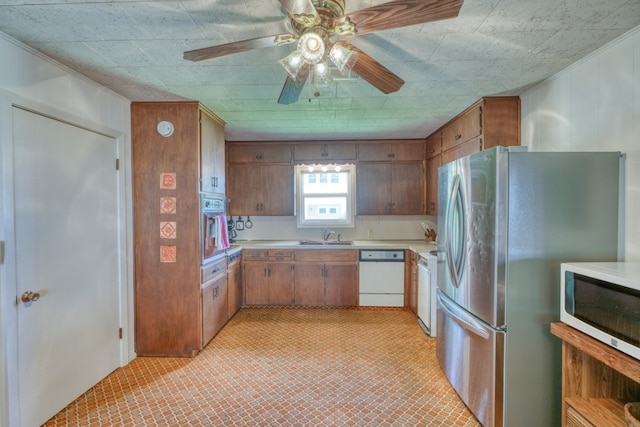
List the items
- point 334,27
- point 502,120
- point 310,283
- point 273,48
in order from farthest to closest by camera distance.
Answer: point 310,283 < point 502,120 < point 273,48 < point 334,27

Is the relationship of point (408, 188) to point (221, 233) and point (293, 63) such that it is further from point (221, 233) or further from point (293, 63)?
point (293, 63)

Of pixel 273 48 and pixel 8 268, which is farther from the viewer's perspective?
pixel 273 48

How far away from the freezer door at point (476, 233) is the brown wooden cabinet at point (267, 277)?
2261mm

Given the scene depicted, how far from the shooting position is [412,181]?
4.36m

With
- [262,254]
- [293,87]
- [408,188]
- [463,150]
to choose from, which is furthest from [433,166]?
[293,87]

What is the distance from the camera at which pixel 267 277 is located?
162 inches

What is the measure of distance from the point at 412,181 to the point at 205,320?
3210mm

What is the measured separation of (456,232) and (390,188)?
226 centimetres

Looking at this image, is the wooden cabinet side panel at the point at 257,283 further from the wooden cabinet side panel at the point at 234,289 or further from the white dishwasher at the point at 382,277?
the white dishwasher at the point at 382,277

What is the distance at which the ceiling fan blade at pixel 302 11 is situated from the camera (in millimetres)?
1129

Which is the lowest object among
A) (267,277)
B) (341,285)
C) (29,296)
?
(341,285)

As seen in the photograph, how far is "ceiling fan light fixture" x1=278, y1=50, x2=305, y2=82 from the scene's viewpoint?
138 cm

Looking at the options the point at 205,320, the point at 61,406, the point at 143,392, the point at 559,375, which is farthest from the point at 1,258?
the point at 559,375

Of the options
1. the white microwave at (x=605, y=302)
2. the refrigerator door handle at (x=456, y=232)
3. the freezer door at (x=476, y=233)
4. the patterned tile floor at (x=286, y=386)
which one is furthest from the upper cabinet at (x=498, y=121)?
the patterned tile floor at (x=286, y=386)
